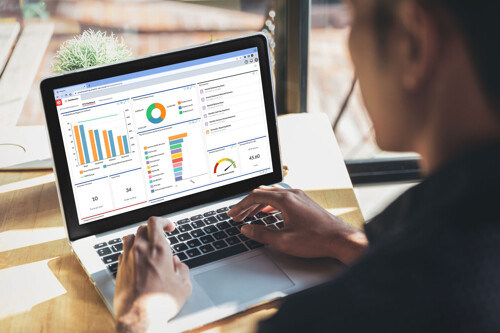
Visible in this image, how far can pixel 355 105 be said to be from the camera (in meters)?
2.84

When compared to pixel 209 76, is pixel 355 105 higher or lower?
lower

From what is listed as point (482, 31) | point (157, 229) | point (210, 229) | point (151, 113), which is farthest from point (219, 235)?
point (482, 31)

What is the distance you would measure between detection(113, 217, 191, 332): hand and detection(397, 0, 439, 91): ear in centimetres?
49

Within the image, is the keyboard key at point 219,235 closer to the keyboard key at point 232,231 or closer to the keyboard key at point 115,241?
the keyboard key at point 232,231

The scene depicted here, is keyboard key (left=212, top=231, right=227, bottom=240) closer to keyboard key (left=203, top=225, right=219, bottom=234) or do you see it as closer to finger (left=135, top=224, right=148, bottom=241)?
keyboard key (left=203, top=225, right=219, bottom=234)

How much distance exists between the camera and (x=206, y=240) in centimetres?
101

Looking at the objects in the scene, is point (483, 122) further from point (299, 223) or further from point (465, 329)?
point (299, 223)

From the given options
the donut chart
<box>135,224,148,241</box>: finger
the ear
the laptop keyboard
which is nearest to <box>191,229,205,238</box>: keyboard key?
the laptop keyboard

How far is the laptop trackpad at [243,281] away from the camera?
0.90 m

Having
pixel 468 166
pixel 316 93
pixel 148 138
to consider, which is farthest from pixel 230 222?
pixel 316 93

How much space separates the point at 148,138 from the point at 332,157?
0.48 metres

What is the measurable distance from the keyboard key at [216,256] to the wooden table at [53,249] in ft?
0.39

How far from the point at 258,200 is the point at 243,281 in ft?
0.57

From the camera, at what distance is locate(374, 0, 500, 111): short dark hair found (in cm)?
46
